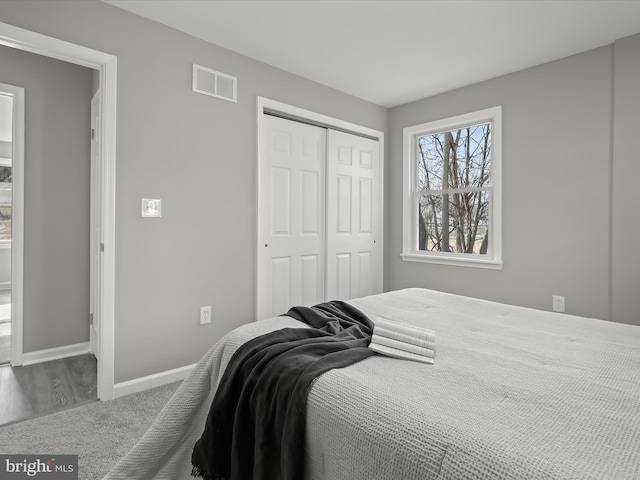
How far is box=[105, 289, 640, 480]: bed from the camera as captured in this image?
0.82m

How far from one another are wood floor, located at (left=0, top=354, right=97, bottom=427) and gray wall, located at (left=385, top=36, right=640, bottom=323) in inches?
132

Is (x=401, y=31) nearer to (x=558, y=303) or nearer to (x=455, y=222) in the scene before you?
(x=455, y=222)

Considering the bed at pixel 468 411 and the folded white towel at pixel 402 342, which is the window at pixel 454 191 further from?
the folded white towel at pixel 402 342

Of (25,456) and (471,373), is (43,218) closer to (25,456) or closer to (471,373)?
(25,456)

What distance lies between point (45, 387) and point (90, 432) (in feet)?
2.92

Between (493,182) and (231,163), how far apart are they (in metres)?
2.42

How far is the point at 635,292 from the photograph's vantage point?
9.08 ft

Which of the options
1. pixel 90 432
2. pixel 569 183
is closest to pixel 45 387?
pixel 90 432

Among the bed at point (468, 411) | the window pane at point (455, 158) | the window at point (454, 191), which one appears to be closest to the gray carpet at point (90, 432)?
the bed at point (468, 411)

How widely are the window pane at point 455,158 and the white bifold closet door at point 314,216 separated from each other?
1.81 feet

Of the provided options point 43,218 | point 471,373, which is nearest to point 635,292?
point 471,373

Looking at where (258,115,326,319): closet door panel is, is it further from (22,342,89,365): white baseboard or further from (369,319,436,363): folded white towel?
(369,319,436,363): folded white towel

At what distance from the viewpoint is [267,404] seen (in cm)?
123

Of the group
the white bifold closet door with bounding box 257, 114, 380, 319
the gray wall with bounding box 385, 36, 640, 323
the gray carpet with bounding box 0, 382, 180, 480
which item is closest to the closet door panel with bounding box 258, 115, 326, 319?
the white bifold closet door with bounding box 257, 114, 380, 319
